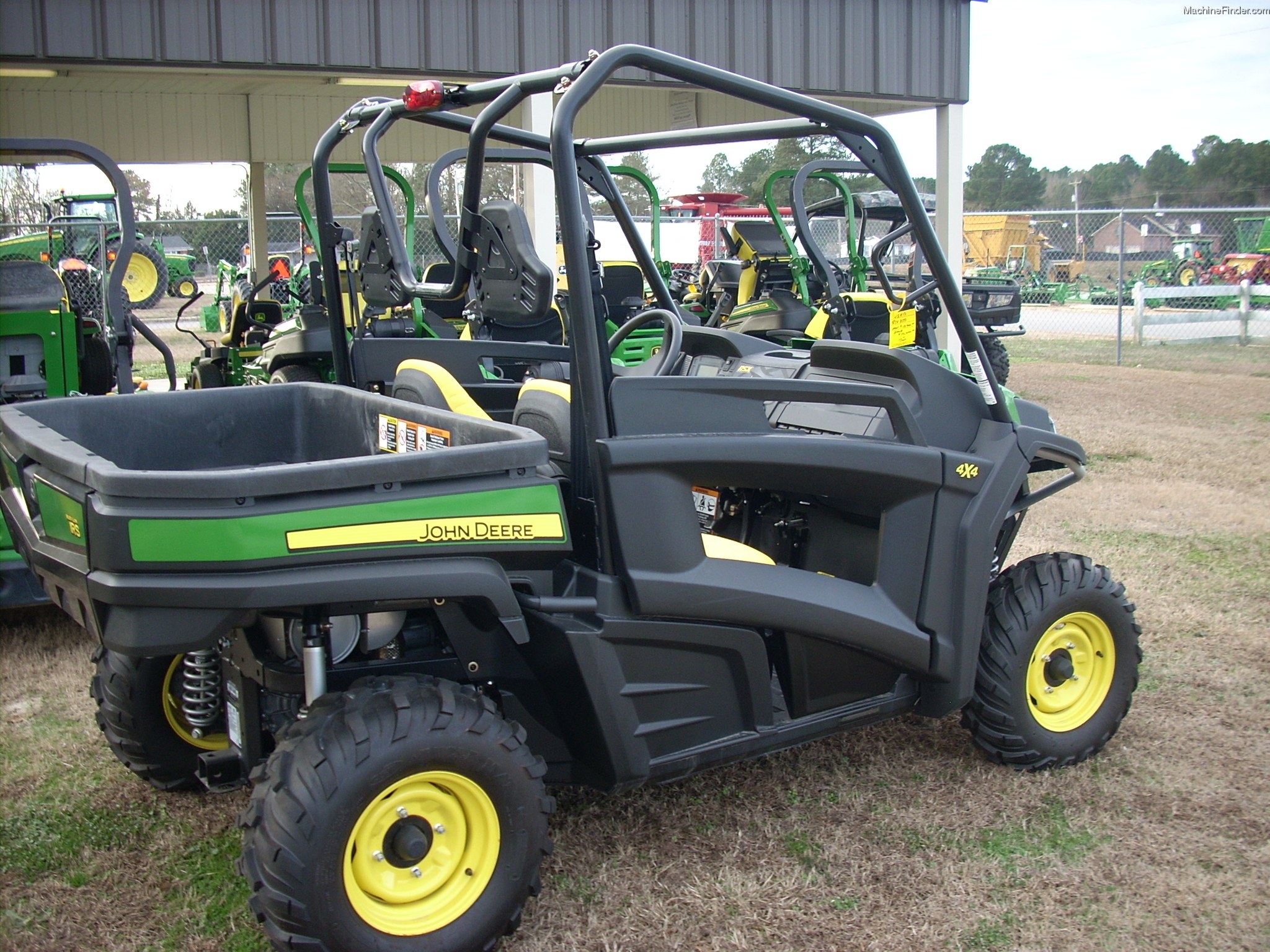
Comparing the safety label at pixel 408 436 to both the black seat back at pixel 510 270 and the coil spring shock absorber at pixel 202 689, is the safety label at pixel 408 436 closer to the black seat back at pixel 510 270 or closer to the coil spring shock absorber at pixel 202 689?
the black seat back at pixel 510 270

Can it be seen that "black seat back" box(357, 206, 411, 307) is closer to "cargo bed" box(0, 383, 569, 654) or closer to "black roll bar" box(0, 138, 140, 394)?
"cargo bed" box(0, 383, 569, 654)

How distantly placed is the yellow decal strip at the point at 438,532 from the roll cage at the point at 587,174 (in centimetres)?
20

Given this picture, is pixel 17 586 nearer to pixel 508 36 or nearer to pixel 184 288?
pixel 508 36

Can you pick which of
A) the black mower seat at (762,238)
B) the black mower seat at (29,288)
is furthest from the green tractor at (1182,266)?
the black mower seat at (29,288)

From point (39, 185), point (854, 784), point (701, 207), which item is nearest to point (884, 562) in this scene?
point (854, 784)

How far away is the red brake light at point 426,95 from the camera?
2.73 metres

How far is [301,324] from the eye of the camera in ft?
23.2

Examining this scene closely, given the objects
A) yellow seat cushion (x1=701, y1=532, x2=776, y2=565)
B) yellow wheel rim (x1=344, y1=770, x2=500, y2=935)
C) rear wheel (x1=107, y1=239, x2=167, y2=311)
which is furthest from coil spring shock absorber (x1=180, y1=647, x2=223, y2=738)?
rear wheel (x1=107, y1=239, x2=167, y2=311)

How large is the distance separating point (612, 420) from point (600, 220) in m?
16.0

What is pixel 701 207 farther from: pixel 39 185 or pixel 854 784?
pixel 854 784

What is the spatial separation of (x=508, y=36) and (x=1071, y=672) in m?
7.69

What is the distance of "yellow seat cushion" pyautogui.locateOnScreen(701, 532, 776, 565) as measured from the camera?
8.96 feet

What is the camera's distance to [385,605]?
234cm

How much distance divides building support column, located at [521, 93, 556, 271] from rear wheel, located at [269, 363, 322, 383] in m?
2.42
